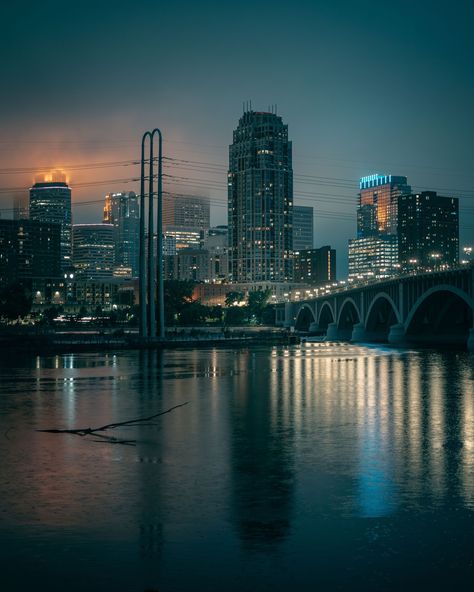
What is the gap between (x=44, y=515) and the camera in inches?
721

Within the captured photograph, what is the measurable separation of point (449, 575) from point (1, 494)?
1175 cm

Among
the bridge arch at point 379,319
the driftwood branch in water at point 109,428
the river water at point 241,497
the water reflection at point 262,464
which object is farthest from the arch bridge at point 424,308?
the driftwood branch in water at point 109,428

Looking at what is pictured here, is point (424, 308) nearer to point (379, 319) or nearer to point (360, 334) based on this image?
point (360, 334)

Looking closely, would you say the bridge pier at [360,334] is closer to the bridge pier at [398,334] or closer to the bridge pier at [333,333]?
the bridge pier at [333,333]

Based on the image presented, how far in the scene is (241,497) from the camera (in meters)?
20.3

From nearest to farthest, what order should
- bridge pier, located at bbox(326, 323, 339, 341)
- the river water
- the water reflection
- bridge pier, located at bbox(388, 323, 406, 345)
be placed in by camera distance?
the river water < the water reflection < bridge pier, located at bbox(388, 323, 406, 345) < bridge pier, located at bbox(326, 323, 339, 341)

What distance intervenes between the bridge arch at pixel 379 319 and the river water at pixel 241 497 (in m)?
109

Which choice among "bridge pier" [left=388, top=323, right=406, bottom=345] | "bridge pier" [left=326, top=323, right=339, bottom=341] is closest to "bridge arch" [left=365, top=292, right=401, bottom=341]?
"bridge pier" [left=388, top=323, right=406, bottom=345]

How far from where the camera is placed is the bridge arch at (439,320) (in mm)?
126312

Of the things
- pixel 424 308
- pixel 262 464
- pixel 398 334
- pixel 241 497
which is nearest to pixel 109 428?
pixel 262 464

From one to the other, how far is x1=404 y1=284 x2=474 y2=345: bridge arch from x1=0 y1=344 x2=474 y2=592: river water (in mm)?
84538

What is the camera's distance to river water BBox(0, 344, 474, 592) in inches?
577

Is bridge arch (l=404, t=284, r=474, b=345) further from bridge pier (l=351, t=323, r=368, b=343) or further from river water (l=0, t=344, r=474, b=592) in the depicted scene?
river water (l=0, t=344, r=474, b=592)

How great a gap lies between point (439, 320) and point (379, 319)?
3690 centimetres
